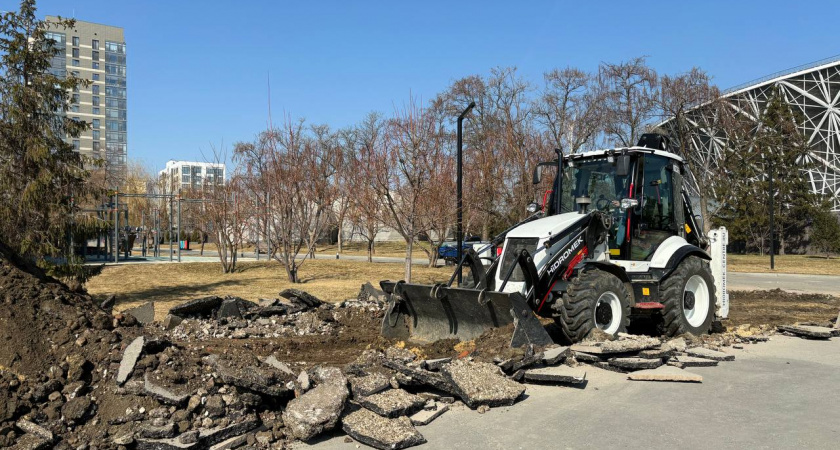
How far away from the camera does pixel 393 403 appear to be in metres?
5.80

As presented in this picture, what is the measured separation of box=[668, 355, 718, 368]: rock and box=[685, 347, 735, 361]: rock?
0.15 meters

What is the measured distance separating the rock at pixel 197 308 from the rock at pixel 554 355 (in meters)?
6.17

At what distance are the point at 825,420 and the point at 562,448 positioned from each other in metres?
2.70

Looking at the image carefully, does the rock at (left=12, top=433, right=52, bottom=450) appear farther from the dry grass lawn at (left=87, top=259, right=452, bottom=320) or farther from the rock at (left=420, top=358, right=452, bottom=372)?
the dry grass lawn at (left=87, top=259, right=452, bottom=320)

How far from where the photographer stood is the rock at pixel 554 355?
7.27 metres

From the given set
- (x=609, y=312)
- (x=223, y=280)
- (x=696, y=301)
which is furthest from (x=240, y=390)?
(x=223, y=280)

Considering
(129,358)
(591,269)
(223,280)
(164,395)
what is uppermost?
(591,269)

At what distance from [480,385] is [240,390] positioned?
2.30 metres

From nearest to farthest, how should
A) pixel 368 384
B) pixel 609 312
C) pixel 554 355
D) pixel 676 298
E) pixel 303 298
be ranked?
pixel 368 384
pixel 554 355
pixel 609 312
pixel 676 298
pixel 303 298

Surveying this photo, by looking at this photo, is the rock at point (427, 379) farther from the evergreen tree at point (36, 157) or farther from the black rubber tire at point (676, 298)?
the evergreen tree at point (36, 157)

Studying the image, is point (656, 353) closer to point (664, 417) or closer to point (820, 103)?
point (664, 417)

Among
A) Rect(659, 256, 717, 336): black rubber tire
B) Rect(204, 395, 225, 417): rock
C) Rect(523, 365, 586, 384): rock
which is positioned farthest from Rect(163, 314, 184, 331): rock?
Rect(659, 256, 717, 336): black rubber tire

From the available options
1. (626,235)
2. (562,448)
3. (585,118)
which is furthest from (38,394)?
(585,118)

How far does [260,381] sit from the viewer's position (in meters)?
5.70
